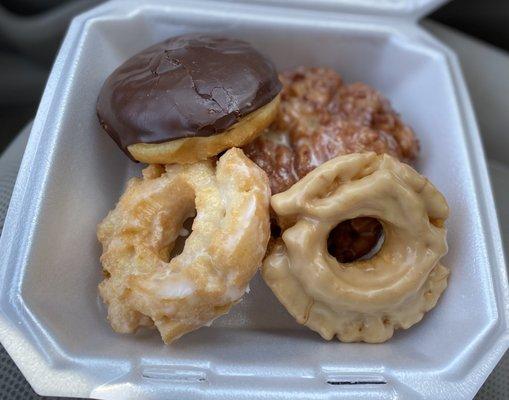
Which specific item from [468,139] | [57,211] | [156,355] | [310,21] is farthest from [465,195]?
[57,211]

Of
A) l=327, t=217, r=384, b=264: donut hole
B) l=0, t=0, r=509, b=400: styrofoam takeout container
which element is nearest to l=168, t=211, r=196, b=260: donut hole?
l=0, t=0, r=509, b=400: styrofoam takeout container

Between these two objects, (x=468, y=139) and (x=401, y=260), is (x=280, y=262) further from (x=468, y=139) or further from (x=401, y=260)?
(x=468, y=139)

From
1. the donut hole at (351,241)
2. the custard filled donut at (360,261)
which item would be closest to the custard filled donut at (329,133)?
the donut hole at (351,241)

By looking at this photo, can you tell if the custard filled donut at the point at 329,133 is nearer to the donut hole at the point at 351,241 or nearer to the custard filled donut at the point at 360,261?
the donut hole at the point at 351,241

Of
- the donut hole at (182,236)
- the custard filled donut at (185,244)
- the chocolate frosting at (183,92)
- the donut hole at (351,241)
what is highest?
the chocolate frosting at (183,92)

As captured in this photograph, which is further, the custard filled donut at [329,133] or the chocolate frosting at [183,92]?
the custard filled donut at [329,133]

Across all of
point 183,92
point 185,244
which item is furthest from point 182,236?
point 183,92

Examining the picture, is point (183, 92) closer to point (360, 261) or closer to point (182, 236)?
point (182, 236)

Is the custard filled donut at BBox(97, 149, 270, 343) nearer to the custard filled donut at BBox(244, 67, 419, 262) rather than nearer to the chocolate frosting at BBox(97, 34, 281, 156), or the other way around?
the chocolate frosting at BBox(97, 34, 281, 156)
